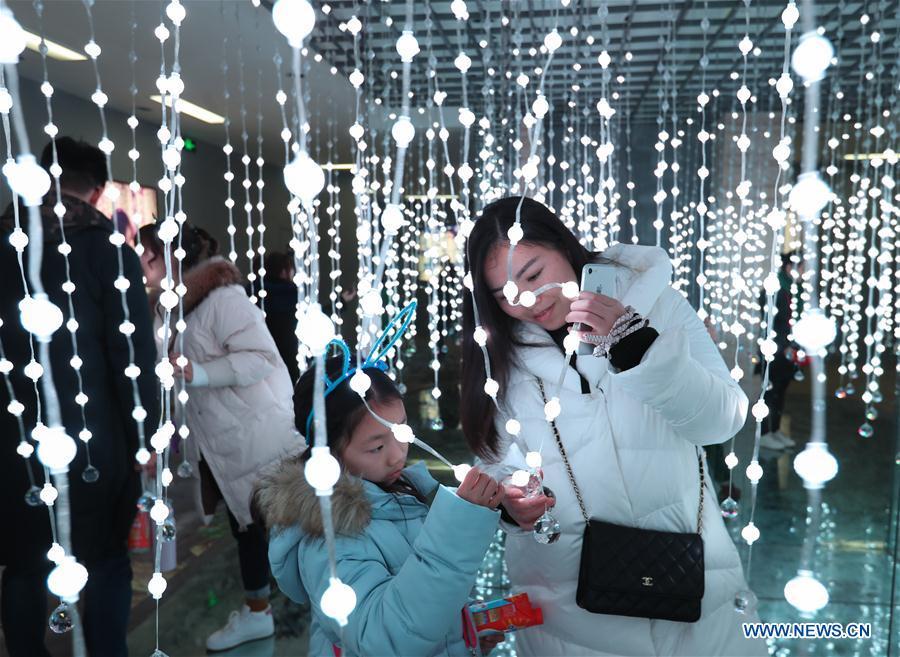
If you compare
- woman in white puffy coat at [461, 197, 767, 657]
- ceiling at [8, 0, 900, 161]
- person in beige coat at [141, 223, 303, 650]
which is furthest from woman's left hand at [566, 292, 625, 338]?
ceiling at [8, 0, 900, 161]

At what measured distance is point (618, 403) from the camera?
1277 mm

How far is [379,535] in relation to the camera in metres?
1.20

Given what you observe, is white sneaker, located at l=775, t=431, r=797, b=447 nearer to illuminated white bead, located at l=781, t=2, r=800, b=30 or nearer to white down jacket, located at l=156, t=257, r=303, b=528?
white down jacket, located at l=156, t=257, r=303, b=528

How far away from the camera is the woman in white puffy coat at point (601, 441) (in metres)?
1.27

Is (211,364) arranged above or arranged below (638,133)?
below

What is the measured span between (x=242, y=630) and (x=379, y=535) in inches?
66.5

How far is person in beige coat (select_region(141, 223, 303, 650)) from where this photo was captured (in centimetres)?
242

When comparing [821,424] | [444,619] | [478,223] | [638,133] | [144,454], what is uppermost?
[638,133]

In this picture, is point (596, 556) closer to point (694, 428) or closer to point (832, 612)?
point (694, 428)

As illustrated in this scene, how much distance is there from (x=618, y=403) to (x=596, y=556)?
0.29 m

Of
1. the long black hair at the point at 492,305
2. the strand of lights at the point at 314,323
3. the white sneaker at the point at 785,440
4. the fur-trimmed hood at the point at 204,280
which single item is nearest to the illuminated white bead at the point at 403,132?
the strand of lights at the point at 314,323

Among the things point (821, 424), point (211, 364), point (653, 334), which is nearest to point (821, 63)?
point (821, 424)

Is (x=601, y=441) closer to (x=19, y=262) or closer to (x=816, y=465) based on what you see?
(x=816, y=465)

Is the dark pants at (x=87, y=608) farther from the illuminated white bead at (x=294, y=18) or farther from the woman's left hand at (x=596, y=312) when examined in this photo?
the illuminated white bead at (x=294, y=18)
